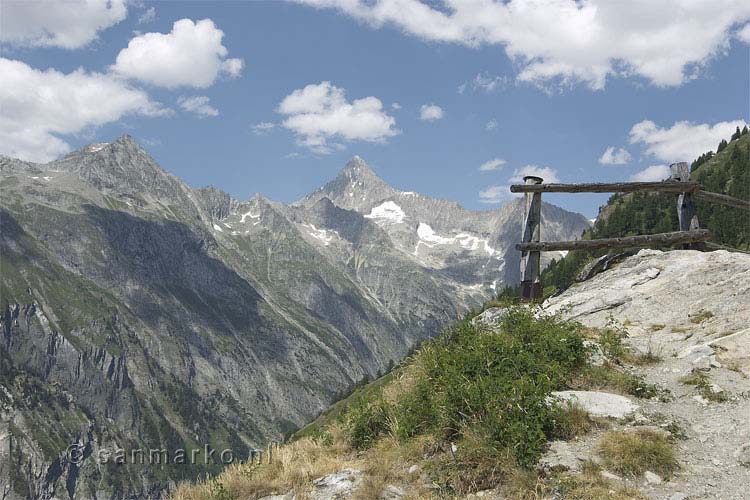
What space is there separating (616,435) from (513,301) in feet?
21.0

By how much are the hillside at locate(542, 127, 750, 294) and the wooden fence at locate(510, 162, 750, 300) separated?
92190 mm

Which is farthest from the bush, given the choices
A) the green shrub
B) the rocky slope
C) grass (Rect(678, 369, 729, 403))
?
grass (Rect(678, 369, 729, 403))

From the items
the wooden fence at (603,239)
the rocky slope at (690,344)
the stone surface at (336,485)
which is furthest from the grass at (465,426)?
the wooden fence at (603,239)

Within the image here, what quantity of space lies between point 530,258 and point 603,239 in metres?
2.04

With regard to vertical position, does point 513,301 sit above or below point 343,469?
above

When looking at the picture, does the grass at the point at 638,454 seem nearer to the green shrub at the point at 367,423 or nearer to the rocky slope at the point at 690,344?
the rocky slope at the point at 690,344

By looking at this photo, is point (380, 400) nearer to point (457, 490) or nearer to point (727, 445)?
point (457, 490)

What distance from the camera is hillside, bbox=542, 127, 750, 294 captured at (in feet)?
417

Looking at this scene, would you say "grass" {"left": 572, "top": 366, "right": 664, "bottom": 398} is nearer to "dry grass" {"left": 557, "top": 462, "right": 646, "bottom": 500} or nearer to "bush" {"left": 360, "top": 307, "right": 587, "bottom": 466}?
"bush" {"left": 360, "top": 307, "right": 587, "bottom": 466}

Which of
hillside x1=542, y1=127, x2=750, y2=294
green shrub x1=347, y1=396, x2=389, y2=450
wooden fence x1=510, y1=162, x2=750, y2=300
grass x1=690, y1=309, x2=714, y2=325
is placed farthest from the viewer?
hillside x1=542, y1=127, x2=750, y2=294

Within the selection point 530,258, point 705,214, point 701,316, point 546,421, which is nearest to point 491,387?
point 546,421

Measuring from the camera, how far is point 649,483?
7.78 metres

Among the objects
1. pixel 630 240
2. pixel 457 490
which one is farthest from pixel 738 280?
pixel 457 490

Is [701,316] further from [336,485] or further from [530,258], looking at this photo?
[336,485]
